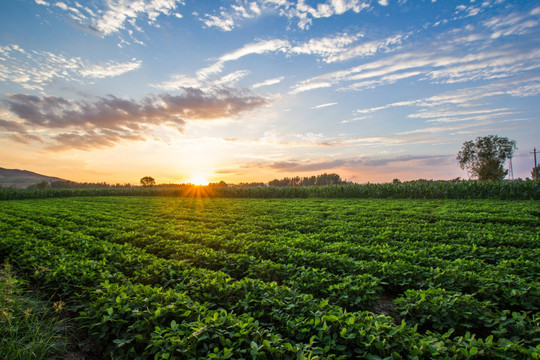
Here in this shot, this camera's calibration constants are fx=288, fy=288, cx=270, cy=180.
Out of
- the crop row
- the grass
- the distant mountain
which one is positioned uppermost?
the distant mountain

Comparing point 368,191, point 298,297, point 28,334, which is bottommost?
point 28,334

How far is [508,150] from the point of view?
2424 inches

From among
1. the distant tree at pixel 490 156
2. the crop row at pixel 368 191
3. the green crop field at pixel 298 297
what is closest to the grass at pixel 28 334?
the green crop field at pixel 298 297

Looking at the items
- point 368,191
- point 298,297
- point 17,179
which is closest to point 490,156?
point 368,191

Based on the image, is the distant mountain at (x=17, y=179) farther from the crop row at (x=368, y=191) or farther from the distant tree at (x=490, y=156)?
the distant tree at (x=490, y=156)

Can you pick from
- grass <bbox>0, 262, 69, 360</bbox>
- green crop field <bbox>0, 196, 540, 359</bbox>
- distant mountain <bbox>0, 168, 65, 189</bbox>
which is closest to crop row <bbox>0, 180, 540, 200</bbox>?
green crop field <bbox>0, 196, 540, 359</bbox>

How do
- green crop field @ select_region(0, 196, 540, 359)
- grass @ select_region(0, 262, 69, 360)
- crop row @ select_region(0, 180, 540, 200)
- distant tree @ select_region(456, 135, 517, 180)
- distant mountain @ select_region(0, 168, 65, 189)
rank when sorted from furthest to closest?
distant mountain @ select_region(0, 168, 65, 189), distant tree @ select_region(456, 135, 517, 180), crop row @ select_region(0, 180, 540, 200), grass @ select_region(0, 262, 69, 360), green crop field @ select_region(0, 196, 540, 359)

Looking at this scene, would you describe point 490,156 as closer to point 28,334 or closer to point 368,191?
point 368,191

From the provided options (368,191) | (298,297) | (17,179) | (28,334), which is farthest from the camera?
(17,179)

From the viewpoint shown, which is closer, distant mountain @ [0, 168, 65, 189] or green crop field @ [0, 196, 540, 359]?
green crop field @ [0, 196, 540, 359]

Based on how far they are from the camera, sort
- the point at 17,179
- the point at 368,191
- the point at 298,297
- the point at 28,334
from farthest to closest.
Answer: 1. the point at 17,179
2. the point at 368,191
3. the point at 298,297
4. the point at 28,334

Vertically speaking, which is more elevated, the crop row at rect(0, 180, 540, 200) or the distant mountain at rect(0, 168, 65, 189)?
the distant mountain at rect(0, 168, 65, 189)

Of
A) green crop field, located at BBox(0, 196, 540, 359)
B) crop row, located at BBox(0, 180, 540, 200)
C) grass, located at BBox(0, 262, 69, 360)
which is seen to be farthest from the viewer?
crop row, located at BBox(0, 180, 540, 200)

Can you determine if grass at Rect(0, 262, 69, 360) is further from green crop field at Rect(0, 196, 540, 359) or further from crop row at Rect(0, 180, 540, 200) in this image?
crop row at Rect(0, 180, 540, 200)
